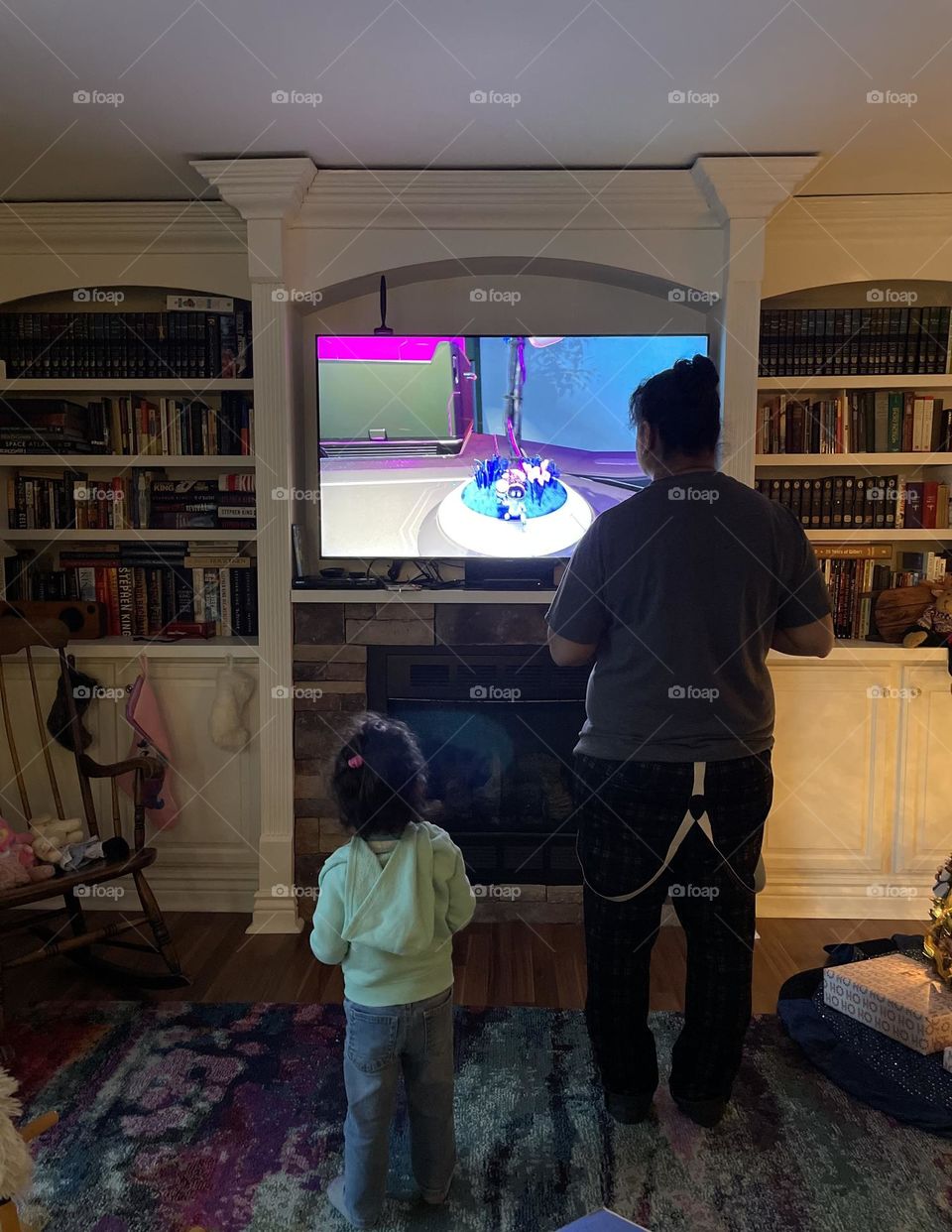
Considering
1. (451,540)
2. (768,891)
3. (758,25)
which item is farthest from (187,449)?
(768,891)

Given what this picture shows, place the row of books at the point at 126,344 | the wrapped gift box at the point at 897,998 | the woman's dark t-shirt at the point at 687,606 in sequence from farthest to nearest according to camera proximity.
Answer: the row of books at the point at 126,344 < the wrapped gift box at the point at 897,998 < the woman's dark t-shirt at the point at 687,606

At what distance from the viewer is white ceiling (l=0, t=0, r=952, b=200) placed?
6.23 feet

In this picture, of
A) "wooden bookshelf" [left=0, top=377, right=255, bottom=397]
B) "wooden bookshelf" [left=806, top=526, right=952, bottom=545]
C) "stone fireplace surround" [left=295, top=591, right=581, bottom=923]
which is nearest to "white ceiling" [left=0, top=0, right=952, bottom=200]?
"wooden bookshelf" [left=0, top=377, right=255, bottom=397]

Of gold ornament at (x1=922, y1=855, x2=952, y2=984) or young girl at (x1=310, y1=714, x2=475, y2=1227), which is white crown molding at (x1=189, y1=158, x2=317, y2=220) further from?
gold ornament at (x1=922, y1=855, x2=952, y2=984)

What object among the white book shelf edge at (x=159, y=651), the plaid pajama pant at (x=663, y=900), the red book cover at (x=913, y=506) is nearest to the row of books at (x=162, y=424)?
the white book shelf edge at (x=159, y=651)

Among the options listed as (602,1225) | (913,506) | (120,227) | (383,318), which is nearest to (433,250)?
(383,318)

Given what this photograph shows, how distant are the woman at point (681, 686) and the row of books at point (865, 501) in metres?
1.51

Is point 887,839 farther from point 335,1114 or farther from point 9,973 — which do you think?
point 9,973

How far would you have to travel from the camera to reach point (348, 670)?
287 cm

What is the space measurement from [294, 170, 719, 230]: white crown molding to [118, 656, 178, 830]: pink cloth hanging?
1.56 metres

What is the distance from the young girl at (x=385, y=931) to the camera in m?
1.45

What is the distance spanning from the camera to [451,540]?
9.51 ft

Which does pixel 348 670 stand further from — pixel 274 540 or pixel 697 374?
pixel 697 374

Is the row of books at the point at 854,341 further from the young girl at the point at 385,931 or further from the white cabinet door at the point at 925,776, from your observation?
the young girl at the point at 385,931
